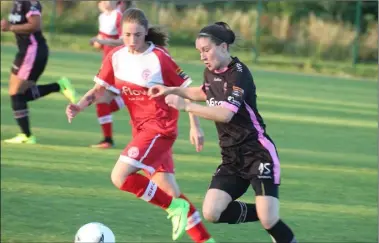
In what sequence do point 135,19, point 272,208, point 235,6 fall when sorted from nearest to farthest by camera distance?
1. point 272,208
2. point 135,19
3. point 235,6

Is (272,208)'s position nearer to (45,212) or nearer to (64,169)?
(45,212)

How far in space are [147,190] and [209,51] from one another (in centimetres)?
137

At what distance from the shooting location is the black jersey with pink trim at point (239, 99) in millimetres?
6141

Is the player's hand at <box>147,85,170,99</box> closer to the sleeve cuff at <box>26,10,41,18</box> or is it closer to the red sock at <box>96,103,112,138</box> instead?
the red sock at <box>96,103,112,138</box>

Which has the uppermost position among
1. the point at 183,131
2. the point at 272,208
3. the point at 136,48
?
the point at 136,48

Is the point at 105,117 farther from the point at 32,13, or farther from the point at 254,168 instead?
the point at 254,168

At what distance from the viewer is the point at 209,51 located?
6.16 meters

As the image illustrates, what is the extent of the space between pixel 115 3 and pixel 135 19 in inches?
207

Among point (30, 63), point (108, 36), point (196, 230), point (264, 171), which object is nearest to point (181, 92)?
point (264, 171)

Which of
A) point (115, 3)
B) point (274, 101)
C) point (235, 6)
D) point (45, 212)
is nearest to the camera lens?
point (45, 212)

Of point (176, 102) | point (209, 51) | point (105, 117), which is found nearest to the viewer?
point (176, 102)

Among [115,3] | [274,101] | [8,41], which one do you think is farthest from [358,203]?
[8,41]

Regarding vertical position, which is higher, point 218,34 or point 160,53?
point 218,34

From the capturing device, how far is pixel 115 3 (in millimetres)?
12352
